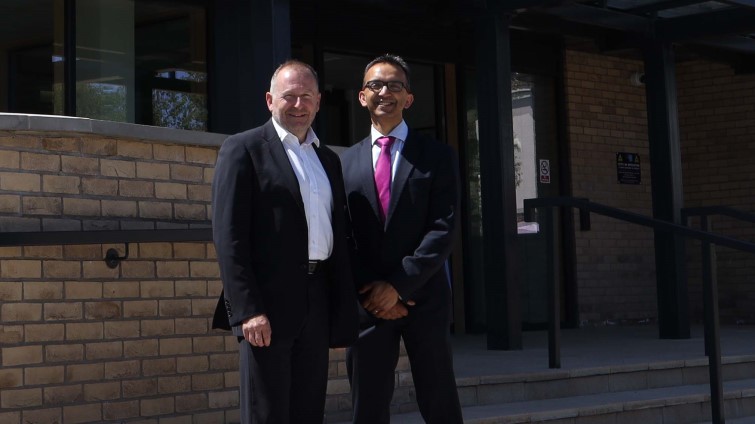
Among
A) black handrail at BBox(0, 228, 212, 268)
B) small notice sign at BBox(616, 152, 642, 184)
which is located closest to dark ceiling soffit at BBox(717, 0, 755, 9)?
small notice sign at BBox(616, 152, 642, 184)

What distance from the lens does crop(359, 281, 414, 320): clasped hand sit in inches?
151

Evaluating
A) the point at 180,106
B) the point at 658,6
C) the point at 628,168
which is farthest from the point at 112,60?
the point at 628,168

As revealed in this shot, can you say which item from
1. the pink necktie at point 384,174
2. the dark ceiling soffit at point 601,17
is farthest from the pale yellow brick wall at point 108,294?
the dark ceiling soffit at point 601,17

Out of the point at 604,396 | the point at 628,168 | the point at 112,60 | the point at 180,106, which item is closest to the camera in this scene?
the point at 604,396

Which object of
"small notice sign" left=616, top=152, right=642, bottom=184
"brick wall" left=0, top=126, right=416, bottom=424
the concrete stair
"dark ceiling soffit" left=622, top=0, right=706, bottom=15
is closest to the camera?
"brick wall" left=0, top=126, right=416, bottom=424

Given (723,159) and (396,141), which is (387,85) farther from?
(723,159)

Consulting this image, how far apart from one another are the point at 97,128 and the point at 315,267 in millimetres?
1691

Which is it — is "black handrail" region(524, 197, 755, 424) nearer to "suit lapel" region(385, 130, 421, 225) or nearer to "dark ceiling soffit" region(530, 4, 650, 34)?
"dark ceiling soffit" region(530, 4, 650, 34)

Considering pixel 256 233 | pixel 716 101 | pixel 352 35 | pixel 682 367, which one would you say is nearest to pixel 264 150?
pixel 256 233

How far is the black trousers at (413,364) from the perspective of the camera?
3932 mm

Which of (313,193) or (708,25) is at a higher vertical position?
(708,25)

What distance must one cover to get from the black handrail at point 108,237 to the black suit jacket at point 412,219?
1.31 metres

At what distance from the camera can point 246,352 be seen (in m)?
3.61

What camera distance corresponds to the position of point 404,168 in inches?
158
